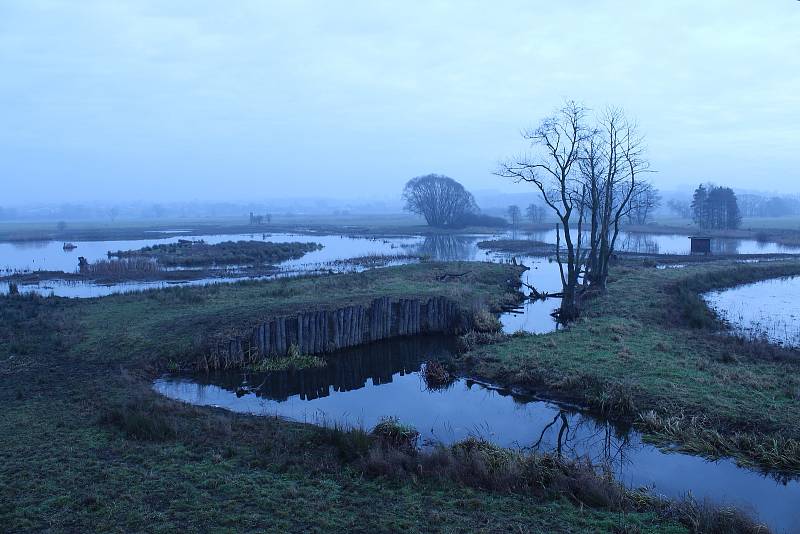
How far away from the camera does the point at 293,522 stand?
29.0 feet

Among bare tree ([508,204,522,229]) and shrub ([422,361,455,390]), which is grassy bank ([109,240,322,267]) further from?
bare tree ([508,204,522,229])

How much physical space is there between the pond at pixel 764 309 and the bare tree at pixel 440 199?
81.2 metres

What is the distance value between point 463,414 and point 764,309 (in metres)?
21.7

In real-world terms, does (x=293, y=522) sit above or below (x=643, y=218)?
below

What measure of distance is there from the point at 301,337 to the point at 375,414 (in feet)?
21.7

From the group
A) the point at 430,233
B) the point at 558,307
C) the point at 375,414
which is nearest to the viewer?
the point at 375,414

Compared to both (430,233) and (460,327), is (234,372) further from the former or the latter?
(430,233)

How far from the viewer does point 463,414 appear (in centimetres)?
1636

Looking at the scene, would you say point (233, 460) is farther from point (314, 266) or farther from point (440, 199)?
point (440, 199)

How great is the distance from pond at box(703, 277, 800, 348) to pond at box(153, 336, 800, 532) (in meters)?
11.4

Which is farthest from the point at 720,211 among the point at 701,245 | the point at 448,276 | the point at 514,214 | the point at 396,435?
the point at 396,435

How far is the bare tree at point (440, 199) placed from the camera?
394 feet

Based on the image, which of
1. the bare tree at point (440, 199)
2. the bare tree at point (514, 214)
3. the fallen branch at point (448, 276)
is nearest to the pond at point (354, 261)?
the fallen branch at point (448, 276)

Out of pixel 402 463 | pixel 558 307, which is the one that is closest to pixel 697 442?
pixel 402 463
